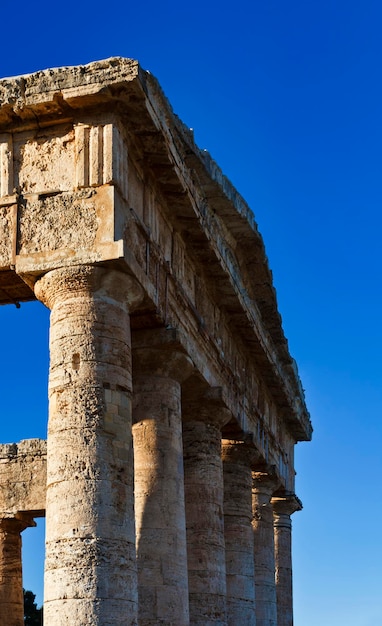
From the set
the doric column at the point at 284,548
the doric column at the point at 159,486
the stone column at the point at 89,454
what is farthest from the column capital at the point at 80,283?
the doric column at the point at 284,548

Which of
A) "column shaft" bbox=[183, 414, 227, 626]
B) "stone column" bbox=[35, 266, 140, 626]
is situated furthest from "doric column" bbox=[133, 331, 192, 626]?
"column shaft" bbox=[183, 414, 227, 626]

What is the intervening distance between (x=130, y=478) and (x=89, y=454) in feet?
2.90

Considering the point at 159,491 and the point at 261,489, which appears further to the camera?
the point at 261,489

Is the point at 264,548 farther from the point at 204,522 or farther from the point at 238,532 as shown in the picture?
the point at 204,522

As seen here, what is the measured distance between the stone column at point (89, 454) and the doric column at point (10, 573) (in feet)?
41.2

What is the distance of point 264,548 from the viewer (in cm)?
3088

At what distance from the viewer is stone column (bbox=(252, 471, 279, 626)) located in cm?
3009

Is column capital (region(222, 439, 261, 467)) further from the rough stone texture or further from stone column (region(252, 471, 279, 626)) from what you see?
the rough stone texture

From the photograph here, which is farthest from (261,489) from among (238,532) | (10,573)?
(10,573)

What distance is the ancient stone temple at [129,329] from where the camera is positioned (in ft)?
51.5

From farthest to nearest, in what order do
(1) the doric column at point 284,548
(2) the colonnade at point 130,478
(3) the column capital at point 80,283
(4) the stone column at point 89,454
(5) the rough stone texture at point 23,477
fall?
(1) the doric column at point 284,548, (5) the rough stone texture at point 23,477, (3) the column capital at point 80,283, (2) the colonnade at point 130,478, (4) the stone column at point 89,454

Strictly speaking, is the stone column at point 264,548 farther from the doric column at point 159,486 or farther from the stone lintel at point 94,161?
the stone lintel at point 94,161

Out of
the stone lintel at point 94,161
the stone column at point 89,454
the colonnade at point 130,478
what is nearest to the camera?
the stone column at point 89,454

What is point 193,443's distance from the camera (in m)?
23.2
